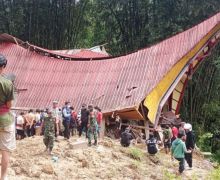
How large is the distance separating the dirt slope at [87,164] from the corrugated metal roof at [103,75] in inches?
155

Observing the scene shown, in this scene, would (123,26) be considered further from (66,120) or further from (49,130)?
(49,130)

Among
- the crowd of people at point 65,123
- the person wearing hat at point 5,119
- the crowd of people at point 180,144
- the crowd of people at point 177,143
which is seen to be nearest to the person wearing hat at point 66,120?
the crowd of people at point 65,123

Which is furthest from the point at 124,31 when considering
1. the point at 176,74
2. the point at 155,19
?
the point at 176,74

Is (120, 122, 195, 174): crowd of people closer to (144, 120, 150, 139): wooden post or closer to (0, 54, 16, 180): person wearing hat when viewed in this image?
(144, 120, 150, 139): wooden post

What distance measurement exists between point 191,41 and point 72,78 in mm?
4417

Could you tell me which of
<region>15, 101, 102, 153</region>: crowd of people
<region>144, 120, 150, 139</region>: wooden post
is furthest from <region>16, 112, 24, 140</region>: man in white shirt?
<region>144, 120, 150, 139</region>: wooden post

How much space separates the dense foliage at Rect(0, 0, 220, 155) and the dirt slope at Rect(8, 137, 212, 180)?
34.5ft

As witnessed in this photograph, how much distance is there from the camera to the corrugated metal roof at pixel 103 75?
16406 mm

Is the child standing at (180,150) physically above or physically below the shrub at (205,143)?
above

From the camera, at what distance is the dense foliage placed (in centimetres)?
2342

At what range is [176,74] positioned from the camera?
17125mm

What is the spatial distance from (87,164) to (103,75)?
8.06 metres

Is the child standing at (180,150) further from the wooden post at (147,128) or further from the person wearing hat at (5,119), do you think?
the person wearing hat at (5,119)

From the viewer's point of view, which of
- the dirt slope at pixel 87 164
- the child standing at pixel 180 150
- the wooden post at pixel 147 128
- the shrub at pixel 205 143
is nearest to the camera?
the dirt slope at pixel 87 164
